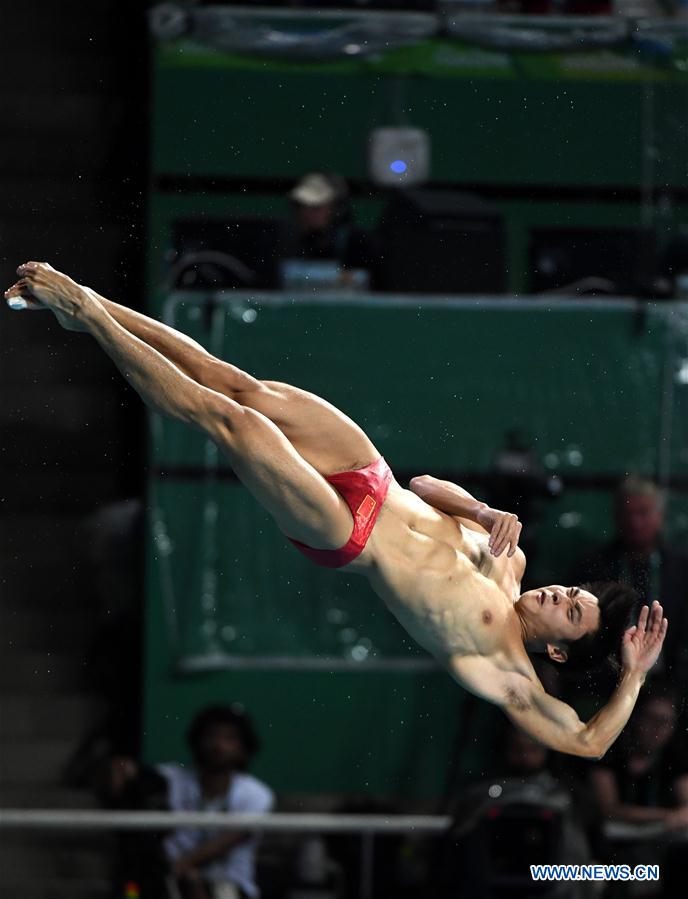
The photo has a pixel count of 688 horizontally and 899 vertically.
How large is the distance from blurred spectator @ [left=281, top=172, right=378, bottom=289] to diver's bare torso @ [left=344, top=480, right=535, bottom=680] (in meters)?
0.96

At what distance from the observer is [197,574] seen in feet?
10.8

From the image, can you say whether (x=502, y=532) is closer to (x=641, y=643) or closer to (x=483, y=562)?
(x=483, y=562)

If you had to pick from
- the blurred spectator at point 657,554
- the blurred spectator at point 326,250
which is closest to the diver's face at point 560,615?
the blurred spectator at point 657,554

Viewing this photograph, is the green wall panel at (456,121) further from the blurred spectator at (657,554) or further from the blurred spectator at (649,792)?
the blurred spectator at (649,792)

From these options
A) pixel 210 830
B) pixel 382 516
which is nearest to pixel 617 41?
pixel 382 516

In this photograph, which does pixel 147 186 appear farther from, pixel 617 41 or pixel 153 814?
pixel 153 814

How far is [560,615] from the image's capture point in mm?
2119

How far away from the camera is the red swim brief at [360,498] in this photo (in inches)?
82.2

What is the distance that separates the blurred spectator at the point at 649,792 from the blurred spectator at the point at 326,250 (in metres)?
1.11

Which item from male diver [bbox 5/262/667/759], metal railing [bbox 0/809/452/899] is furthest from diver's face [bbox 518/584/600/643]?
metal railing [bbox 0/809/452/899]

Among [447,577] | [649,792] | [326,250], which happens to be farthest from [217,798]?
[447,577]

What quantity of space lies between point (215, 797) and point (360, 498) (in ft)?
4.53

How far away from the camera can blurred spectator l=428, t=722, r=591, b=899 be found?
3125 mm

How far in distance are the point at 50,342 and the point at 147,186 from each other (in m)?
0.46
